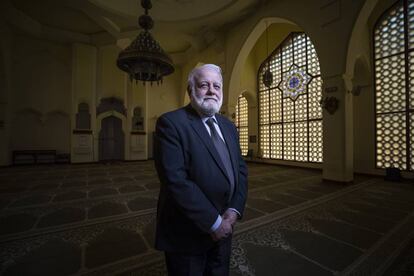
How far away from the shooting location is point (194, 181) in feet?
3.48

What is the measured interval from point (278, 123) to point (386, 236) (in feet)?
24.3

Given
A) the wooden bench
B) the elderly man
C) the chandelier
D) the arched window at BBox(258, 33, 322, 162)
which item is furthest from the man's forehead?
the wooden bench

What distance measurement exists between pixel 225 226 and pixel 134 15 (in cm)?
870

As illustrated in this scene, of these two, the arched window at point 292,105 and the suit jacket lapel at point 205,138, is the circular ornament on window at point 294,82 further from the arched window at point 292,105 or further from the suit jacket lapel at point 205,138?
the suit jacket lapel at point 205,138

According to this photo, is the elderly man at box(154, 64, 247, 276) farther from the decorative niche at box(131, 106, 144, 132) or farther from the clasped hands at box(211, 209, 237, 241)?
the decorative niche at box(131, 106, 144, 132)

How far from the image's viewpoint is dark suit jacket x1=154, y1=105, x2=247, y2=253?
38.5 inches

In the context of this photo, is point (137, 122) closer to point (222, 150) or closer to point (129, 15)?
point (129, 15)

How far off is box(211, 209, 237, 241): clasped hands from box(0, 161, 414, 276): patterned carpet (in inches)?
38.4

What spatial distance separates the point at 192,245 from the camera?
1059 mm

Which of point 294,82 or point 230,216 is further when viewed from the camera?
point 294,82

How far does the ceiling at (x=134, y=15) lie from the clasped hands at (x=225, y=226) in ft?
25.0

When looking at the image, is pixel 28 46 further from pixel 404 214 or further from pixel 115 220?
pixel 404 214

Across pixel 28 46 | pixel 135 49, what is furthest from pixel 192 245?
pixel 28 46

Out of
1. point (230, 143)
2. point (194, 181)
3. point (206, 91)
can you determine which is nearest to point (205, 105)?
point (206, 91)
